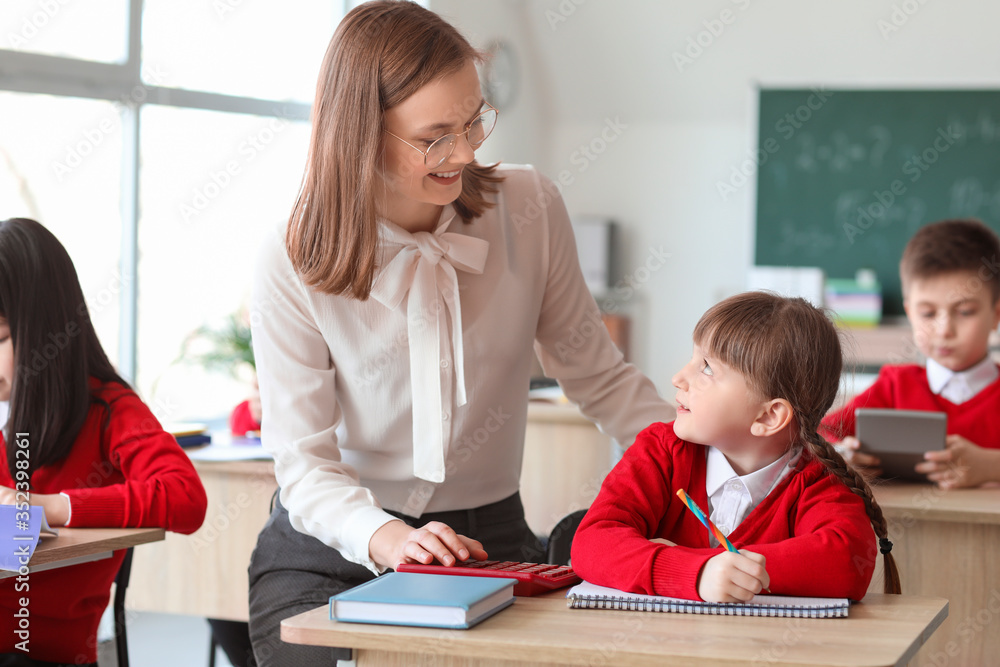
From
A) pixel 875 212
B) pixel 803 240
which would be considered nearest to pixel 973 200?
pixel 875 212

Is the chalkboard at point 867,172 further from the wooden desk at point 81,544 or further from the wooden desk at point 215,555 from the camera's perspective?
the wooden desk at point 81,544

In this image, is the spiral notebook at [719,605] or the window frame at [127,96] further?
the window frame at [127,96]

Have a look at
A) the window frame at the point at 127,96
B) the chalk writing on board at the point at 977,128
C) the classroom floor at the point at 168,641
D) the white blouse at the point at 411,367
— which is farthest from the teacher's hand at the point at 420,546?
the chalk writing on board at the point at 977,128

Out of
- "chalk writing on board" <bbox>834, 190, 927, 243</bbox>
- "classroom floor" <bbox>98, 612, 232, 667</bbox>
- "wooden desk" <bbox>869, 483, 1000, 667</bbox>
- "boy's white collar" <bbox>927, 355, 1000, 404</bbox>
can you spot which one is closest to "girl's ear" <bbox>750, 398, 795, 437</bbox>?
"wooden desk" <bbox>869, 483, 1000, 667</bbox>

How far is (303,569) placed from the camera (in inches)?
66.3

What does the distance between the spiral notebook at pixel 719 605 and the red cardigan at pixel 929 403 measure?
1159 mm

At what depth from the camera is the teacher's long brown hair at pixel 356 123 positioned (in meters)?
1.60

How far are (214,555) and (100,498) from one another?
90 cm

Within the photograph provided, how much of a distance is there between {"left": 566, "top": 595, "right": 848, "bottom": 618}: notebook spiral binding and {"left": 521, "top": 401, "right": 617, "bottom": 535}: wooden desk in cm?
222

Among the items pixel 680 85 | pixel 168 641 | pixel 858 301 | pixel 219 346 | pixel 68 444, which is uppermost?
pixel 680 85

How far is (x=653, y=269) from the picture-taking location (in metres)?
6.99

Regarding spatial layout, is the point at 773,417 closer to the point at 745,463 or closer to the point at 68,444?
the point at 745,463

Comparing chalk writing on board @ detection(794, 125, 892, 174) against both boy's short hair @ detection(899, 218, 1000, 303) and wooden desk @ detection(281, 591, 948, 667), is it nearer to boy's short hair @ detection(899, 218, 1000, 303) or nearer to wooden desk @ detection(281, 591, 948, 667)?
boy's short hair @ detection(899, 218, 1000, 303)

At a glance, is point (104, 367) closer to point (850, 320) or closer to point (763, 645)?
point (763, 645)
